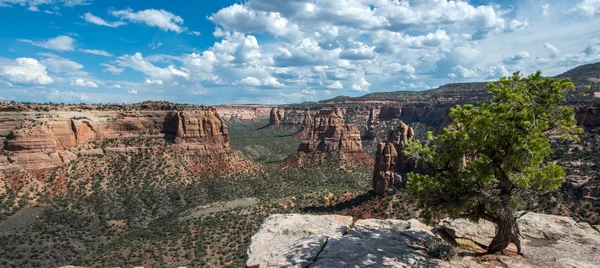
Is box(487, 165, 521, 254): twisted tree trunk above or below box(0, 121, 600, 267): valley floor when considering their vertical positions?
above

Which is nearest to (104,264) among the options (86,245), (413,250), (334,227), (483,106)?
(86,245)

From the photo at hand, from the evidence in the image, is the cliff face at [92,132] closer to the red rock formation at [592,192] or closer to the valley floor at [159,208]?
the valley floor at [159,208]

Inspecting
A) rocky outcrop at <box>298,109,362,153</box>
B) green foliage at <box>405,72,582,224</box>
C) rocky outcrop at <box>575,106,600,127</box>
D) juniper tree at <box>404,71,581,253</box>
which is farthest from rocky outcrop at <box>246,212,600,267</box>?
rocky outcrop at <box>298,109,362,153</box>

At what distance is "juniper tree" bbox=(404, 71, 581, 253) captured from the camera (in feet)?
35.6

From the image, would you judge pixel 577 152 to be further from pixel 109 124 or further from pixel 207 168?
pixel 109 124

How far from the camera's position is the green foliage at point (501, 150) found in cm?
1082

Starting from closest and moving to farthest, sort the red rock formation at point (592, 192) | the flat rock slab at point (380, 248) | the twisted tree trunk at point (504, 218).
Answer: the flat rock slab at point (380, 248) → the twisted tree trunk at point (504, 218) → the red rock formation at point (592, 192)

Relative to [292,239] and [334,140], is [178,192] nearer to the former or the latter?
[334,140]

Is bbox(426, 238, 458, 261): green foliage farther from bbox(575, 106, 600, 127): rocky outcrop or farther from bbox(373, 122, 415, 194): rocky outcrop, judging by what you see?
bbox(575, 106, 600, 127): rocky outcrop

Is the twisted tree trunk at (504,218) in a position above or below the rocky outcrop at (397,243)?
above

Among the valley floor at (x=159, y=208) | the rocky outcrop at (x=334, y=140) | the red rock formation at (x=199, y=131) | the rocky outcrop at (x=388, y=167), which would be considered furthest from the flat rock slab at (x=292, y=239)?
the rocky outcrop at (x=334, y=140)

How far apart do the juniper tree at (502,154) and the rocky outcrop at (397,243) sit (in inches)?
47.3

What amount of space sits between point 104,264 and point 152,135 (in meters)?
45.6

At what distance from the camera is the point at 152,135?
250ft
